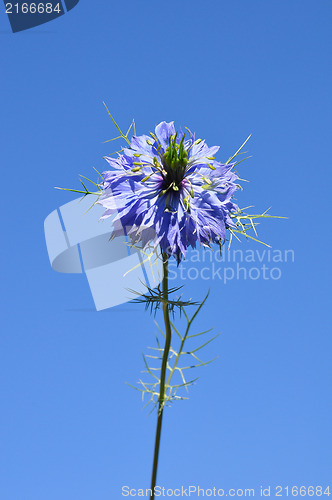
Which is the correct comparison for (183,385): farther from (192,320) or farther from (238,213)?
(238,213)

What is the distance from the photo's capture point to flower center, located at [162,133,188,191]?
1.99 m

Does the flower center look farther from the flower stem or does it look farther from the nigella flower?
the flower stem

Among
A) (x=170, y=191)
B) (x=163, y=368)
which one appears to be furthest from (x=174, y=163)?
(x=163, y=368)

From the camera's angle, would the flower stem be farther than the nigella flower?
Yes

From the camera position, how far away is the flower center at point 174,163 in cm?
199

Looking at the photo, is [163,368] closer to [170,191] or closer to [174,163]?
[170,191]

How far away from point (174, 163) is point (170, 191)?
10 centimetres

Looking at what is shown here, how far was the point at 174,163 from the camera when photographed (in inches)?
78.5

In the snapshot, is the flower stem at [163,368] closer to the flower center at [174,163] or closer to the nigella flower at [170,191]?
the nigella flower at [170,191]

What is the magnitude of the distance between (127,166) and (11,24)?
4.69 ft

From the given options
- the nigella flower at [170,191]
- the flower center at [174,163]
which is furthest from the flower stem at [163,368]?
the flower center at [174,163]

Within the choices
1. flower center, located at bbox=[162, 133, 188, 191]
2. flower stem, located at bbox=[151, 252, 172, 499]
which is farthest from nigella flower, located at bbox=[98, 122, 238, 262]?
flower stem, located at bbox=[151, 252, 172, 499]

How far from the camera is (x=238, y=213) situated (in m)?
2.10

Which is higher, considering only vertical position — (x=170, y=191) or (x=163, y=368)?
(x=170, y=191)
